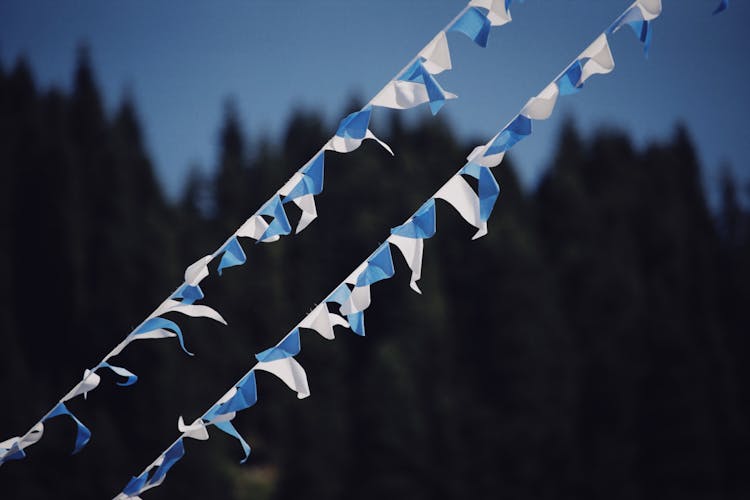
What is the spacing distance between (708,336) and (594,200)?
7.21 metres

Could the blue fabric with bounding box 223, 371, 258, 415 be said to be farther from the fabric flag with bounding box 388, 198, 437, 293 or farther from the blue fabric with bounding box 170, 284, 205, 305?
the fabric flag with bounding box 388, 198, 437, 293

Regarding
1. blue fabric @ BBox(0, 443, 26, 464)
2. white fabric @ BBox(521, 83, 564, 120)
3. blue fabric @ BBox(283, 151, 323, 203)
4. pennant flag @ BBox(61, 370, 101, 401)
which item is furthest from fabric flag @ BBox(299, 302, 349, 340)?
blue fabric @ BBox(0, 443, 26, 464)

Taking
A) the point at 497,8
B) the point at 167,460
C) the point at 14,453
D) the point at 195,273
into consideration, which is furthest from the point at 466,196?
the point at 14,453

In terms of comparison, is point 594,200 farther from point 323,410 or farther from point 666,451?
point 323,410

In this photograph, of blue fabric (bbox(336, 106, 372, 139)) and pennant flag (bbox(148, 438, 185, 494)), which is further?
pennant flag (bbox(148, 438, 185, 494))

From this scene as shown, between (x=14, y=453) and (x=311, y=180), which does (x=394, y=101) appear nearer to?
(x=311, y=180)

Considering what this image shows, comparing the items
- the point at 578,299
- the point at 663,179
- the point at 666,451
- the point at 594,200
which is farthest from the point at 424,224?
the point at 663,179

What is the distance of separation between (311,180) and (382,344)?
2403 centimetres

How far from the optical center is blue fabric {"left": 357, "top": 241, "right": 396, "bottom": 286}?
3744 mm

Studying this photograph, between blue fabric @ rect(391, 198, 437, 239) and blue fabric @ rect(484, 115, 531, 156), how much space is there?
12.4 inches

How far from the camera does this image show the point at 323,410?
25.7m

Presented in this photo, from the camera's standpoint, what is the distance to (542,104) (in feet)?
12.0

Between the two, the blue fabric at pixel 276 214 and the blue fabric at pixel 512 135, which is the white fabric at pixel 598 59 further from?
the blue fabric at pixel 276 214

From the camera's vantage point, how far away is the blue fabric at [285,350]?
148 inches
